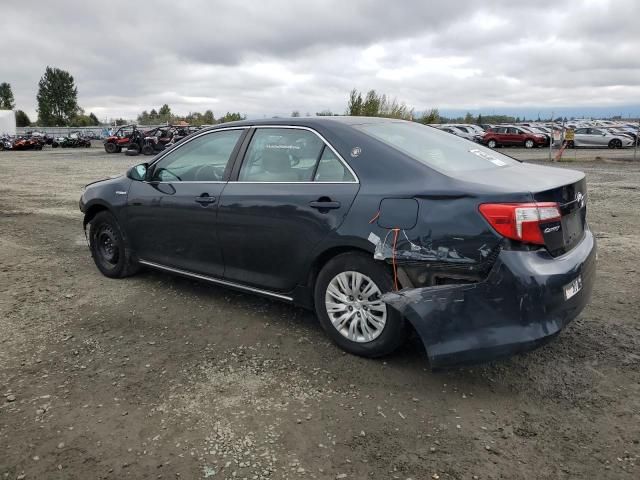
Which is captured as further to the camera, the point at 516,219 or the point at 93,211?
the point at 93,211

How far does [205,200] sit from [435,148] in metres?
1.87

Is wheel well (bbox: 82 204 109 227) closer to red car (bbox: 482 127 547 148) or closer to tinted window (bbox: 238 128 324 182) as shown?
tinted window (bbox: 238 128 324 182)

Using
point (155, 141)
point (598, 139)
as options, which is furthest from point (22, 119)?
point (598, 139)

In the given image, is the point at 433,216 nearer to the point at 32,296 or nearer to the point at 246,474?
the point at 246,474

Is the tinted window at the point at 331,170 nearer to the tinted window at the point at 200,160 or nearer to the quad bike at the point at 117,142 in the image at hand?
the tinted window at the point at 200,160

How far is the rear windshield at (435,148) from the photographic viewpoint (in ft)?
11.8

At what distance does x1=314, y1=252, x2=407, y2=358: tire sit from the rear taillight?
0.73 meters

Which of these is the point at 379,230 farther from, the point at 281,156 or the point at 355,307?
the point at 281,156

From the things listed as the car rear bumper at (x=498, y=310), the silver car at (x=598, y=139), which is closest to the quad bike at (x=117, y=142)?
the silver car at (x=598, y=139)

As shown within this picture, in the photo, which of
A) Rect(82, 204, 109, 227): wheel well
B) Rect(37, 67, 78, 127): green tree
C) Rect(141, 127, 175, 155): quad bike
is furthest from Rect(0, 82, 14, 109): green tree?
Rect(82, 204, 109, 227): wheel well

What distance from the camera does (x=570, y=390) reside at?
3.23m

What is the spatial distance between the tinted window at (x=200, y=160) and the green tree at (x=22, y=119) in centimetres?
10716

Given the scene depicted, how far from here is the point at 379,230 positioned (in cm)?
335

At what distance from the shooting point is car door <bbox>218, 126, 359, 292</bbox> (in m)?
3.67
